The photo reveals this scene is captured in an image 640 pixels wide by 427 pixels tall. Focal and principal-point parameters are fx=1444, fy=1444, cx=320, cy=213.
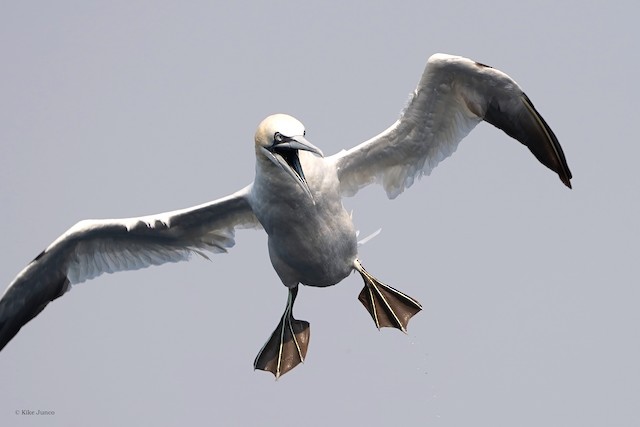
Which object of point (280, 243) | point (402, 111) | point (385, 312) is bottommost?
point (385, 312)

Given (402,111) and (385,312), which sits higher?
(402,111)

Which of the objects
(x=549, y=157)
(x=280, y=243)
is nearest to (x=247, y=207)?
(x=280, y=243)

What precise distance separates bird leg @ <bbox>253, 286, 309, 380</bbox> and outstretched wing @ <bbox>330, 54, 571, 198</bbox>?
70.2 inches

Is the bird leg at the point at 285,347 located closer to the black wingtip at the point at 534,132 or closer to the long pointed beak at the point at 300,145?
the long pointed beak at the point at 300,145

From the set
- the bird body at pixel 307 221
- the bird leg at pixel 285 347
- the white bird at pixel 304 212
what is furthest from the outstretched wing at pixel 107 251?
the bird leg at pixel 285 347

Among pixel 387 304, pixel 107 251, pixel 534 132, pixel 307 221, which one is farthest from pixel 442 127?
pixel 107 251

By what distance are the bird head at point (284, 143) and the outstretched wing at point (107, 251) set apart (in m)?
1.61

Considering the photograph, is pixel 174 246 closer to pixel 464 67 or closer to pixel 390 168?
pixel 390 168

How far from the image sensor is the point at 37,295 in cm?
1820

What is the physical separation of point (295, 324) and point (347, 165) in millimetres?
2217

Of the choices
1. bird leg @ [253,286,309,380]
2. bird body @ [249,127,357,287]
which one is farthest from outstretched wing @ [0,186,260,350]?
bird leg @ [253,286,309,380]

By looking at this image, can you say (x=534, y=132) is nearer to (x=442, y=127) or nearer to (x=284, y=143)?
(x=442, y=127)

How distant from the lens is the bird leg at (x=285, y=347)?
18.1 meters

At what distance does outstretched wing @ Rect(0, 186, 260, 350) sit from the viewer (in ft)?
57.7
